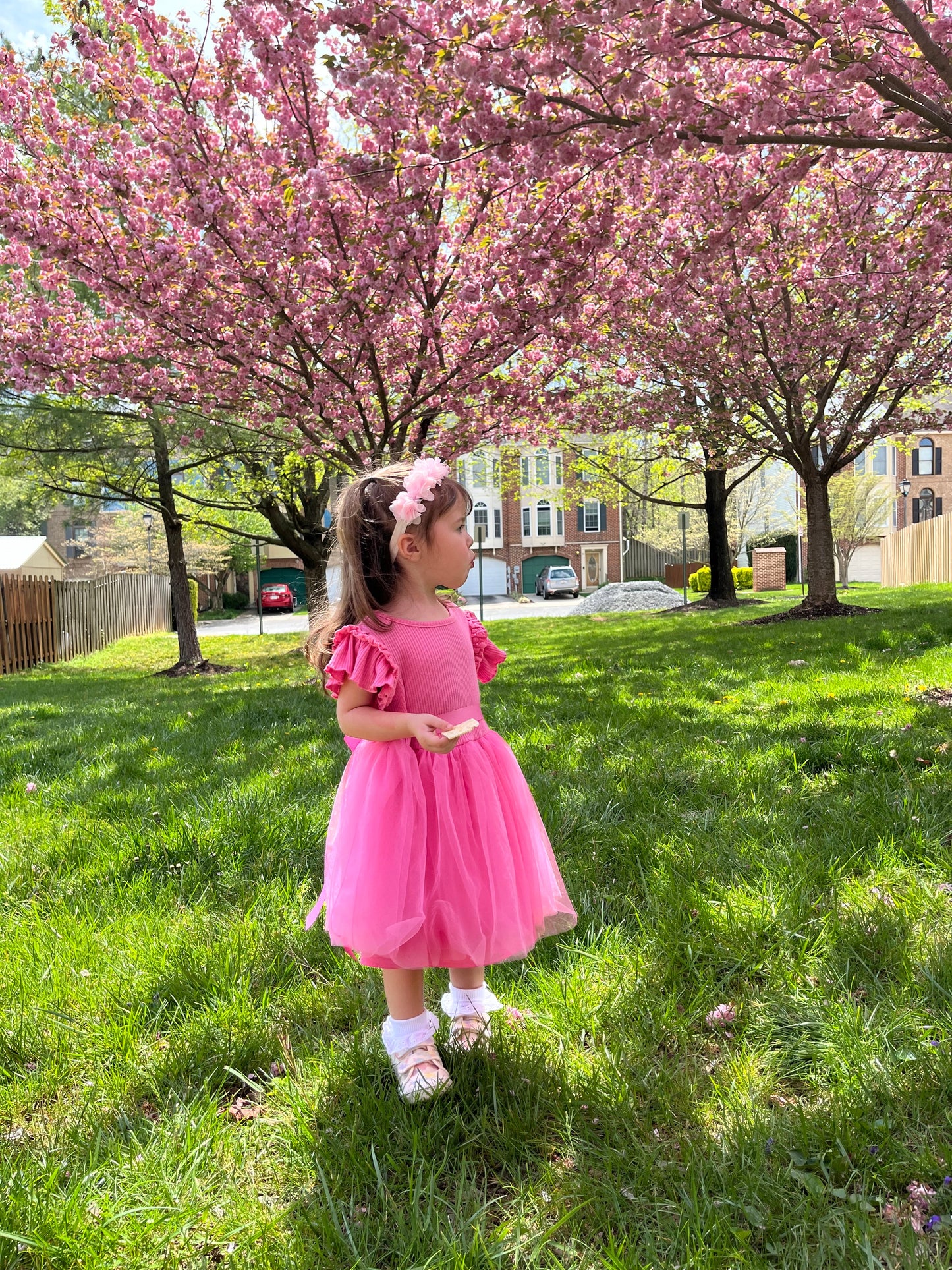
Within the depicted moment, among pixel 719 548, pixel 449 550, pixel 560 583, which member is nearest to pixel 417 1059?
pixel 449 550

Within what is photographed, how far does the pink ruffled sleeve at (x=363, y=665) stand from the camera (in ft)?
6.08

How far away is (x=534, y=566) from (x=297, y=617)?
1858 cm

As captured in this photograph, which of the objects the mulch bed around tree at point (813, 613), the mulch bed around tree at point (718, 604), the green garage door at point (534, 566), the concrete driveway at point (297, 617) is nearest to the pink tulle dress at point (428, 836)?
the mulch bed around tree at point (813, 613)

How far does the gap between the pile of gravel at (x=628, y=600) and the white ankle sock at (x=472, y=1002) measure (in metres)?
19.9

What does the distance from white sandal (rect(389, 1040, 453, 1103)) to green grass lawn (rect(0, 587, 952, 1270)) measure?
37 millimetres

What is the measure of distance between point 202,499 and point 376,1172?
1513 centimetres

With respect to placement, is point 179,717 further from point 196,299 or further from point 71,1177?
point 71,1177

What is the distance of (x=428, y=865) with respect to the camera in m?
1.83

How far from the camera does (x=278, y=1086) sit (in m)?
1.74

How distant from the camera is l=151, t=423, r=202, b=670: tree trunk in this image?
41.9 feet

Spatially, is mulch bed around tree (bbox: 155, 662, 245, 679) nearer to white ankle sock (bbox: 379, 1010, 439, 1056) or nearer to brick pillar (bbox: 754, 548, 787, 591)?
white ankle sock (bbox: 379, 1010, 439, 1056)

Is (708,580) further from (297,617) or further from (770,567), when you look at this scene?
(297,617)

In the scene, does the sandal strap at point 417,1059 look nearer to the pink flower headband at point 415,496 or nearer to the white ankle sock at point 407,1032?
the white ankle sock at point 407,1032

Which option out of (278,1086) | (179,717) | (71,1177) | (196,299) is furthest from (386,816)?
(196,299)
